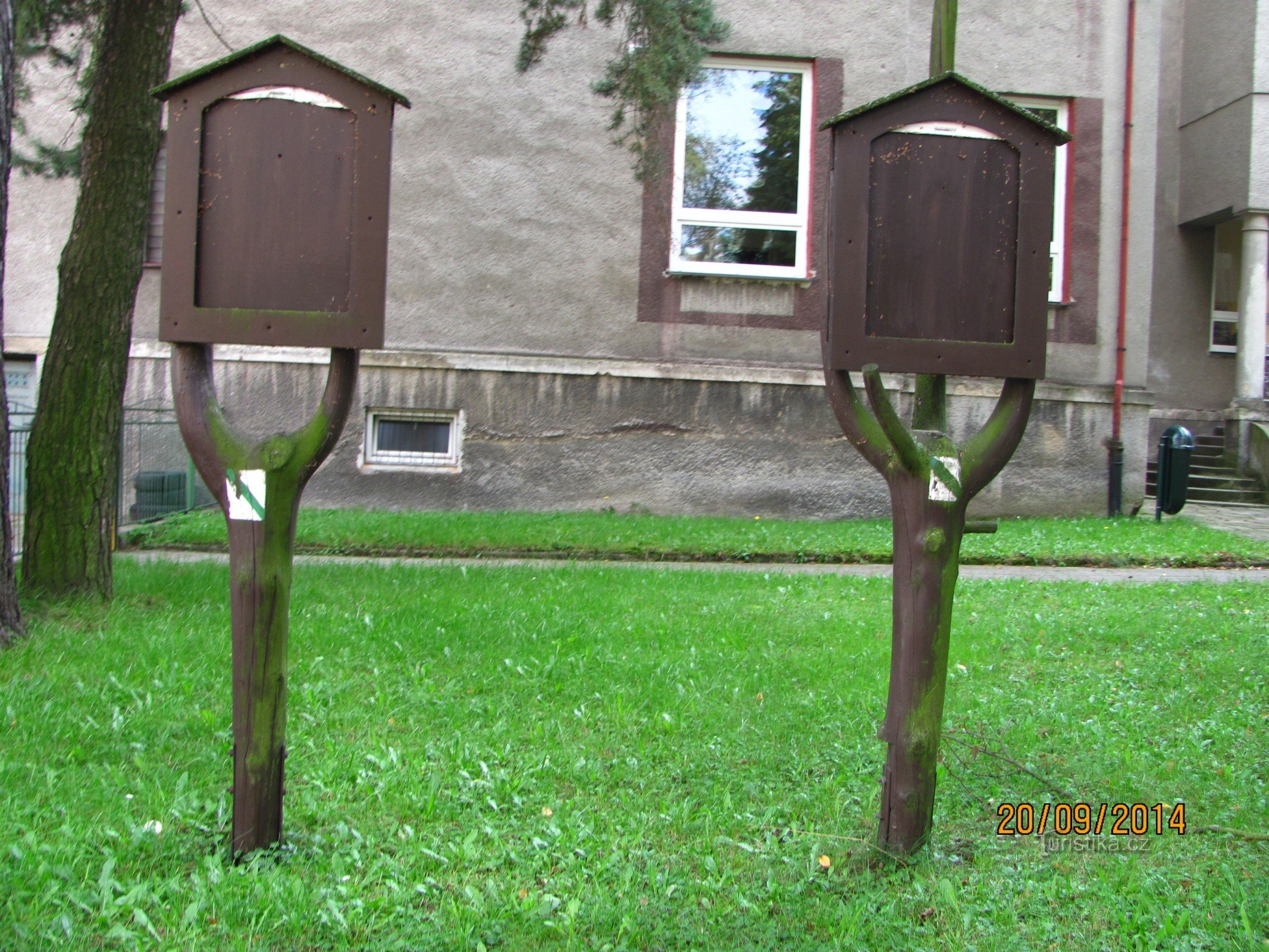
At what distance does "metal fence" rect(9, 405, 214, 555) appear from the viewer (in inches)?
418

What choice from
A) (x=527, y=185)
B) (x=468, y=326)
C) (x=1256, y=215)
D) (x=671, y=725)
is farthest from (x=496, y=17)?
(x=1256, y=215)

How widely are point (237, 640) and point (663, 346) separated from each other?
9.03m

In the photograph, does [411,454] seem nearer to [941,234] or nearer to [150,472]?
[150,472]

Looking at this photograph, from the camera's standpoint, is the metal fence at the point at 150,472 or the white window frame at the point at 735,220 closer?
the metal fence at the point at 150,472

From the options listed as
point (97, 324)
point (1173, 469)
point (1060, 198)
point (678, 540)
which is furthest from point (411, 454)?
point (1173, 469)

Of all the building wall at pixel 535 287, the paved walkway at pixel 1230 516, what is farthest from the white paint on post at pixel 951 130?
the paved walkway at pixel 1230 516

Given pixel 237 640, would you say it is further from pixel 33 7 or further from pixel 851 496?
pixel 851 496

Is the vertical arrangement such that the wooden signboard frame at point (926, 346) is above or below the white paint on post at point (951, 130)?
below

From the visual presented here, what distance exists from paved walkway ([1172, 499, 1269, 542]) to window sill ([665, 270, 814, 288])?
4.76 m

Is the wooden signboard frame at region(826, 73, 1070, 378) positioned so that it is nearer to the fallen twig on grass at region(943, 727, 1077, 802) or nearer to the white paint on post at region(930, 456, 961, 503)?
the white paint on post at region(930, 456, 961, 503)

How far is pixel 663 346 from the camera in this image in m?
12.1

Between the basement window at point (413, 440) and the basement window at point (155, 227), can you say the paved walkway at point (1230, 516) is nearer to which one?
the basement window at point (413, 440)

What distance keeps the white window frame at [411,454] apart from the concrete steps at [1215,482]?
29.0ft

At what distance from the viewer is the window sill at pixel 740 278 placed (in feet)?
39.2
